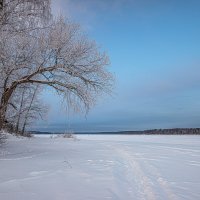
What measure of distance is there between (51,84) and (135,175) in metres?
8.00

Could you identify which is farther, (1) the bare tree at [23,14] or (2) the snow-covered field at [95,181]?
(1) the bare tree at [23,14]

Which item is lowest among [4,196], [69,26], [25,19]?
[4,196]

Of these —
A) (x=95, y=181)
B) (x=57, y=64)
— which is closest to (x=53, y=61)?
(x=57, y=64)

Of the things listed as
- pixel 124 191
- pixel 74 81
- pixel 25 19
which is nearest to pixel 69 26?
pixel 74 81

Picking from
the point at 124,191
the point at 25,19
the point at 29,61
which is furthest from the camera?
the point at 29,61

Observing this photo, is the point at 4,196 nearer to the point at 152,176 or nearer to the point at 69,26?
the point at 152,176

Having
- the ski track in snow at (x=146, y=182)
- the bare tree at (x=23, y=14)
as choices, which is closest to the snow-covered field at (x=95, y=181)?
the ski track in snow at (x=146, y=182)

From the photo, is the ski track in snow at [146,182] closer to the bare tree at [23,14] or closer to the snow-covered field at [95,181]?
the snow-covered field at [95,181]

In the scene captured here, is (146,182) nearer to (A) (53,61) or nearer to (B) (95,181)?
(B) (95,181)

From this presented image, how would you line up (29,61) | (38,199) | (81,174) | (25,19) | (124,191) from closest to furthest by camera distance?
1. (38,199)
2. (124,191)
3. (81,174)
4. (25,19)
5. (29,61)

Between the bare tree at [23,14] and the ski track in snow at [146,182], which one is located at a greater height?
the bare tree at [23,14]

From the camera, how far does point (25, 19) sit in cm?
1185

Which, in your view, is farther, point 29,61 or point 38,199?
point 29,61

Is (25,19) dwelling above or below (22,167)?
above
